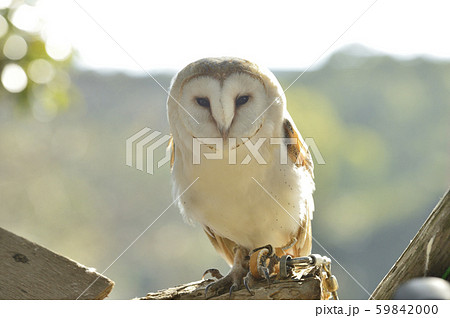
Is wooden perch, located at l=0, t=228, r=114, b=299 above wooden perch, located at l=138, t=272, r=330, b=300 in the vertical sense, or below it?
above

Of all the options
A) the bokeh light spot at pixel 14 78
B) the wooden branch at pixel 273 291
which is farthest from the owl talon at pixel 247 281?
the bokeh light spot at pixel 14 78

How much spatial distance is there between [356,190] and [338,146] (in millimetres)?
730

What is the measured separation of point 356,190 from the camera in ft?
20.4

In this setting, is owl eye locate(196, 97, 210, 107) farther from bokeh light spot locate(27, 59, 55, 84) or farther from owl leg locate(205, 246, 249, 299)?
bokeh light spot locate(27, 59, 55, 84)

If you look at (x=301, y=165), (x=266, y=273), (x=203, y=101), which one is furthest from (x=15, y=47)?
(x=266, y=273)

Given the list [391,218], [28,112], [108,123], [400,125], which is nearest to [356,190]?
[391,218]

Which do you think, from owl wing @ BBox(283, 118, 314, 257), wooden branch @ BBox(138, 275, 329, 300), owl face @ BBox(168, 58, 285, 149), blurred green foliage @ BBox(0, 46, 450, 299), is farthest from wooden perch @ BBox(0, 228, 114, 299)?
blurred green foliage @ BBox(0, 46, 450, 299)

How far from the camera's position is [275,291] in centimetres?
110

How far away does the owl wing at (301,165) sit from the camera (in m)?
1.37

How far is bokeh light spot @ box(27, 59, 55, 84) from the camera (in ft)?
5.90

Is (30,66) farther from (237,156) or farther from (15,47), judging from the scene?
(237,156)

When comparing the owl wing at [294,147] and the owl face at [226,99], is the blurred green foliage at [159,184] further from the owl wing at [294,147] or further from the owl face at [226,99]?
the owl face at [226,99]

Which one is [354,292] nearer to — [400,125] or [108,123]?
[400,125]

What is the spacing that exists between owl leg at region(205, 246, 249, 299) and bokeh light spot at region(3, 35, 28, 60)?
1070 mm
